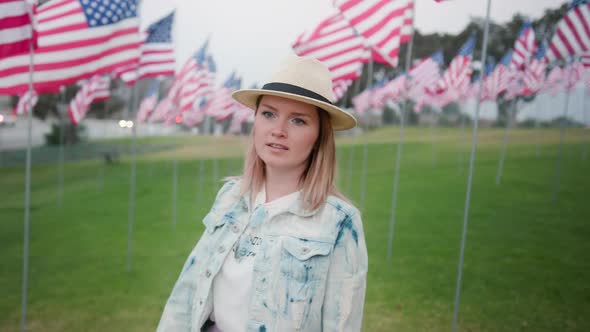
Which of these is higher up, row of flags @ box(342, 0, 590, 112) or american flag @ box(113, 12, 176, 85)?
row of flags @ box(342, 0, 590, 112)

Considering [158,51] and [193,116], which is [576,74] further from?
[193,116]

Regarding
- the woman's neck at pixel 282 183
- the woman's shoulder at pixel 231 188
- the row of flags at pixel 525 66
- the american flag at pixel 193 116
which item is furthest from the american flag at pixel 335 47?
the american flag at pixel 193 116

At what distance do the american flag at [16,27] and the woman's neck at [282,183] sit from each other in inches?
124

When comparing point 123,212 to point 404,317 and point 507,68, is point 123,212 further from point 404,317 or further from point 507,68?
point 507,68

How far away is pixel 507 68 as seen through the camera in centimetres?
1498

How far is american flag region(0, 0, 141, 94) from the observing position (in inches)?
164

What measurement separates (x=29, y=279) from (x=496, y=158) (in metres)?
20.0

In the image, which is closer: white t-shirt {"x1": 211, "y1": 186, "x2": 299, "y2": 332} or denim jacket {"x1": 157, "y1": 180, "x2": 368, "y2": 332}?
denim jacket {"x1": 157, "y1": 180, "x2": 368, "y2": 332}

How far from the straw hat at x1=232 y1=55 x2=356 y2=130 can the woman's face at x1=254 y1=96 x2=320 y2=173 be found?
5 cm

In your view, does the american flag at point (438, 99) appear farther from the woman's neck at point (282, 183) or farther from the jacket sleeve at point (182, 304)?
the jacket sleeve at point (182, 304)

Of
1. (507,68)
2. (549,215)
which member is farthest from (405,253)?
(507,68)

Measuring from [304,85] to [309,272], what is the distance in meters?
0.75

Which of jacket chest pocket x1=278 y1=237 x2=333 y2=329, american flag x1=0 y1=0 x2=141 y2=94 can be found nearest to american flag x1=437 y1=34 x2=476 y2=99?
american flag x1=0 y1=0 x2=141 y2=94

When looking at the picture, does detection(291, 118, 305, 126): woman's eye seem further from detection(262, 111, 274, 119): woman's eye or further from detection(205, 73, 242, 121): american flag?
detection(205, 73, 242, 121): american flag
